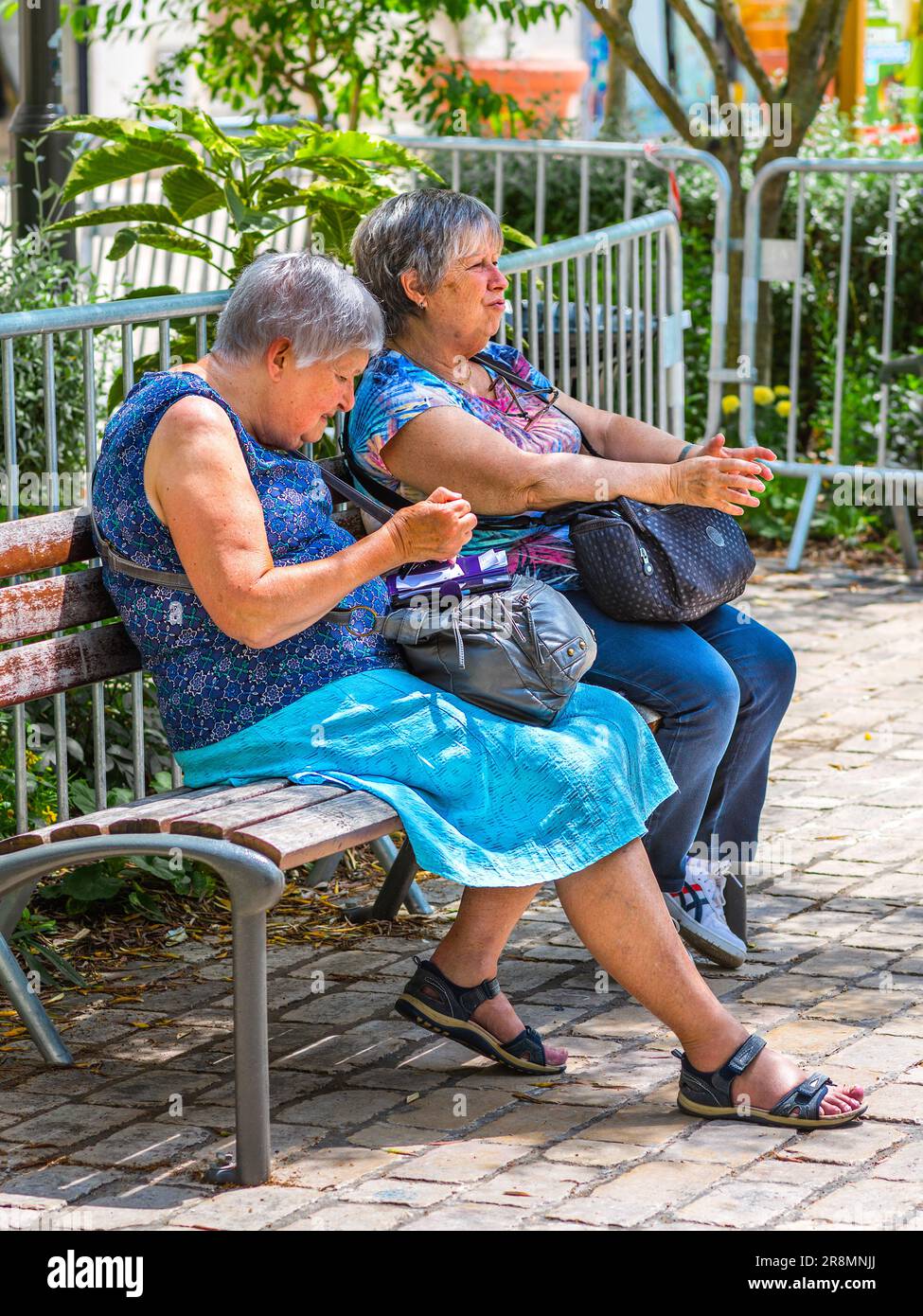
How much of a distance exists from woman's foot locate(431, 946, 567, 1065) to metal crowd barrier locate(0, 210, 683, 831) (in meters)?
0.96

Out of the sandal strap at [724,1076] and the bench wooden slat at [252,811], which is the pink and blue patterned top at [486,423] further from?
the sandal strap at [724,1076]

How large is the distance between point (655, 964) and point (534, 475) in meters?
1.05

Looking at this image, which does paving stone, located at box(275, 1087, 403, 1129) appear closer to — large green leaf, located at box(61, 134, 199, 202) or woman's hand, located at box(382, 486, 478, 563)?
woman's hand, located at box(382, 486, 478, 563)

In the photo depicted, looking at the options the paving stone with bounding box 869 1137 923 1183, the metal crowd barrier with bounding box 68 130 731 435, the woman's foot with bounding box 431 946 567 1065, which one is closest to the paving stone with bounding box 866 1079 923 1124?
the paving stone with bounding box 869 1137 923 1183

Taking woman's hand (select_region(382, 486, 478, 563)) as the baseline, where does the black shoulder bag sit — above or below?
below

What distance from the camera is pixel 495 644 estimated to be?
3.59 meters

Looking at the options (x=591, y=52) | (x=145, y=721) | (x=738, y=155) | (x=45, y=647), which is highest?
(x=591, y=52)

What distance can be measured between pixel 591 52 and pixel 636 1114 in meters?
18.2

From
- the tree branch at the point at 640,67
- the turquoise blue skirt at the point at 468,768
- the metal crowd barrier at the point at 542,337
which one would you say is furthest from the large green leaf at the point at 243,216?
the tree branch at the point at 640,67

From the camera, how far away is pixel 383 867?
474cm

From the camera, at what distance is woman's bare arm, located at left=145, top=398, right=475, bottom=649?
10.9 ft

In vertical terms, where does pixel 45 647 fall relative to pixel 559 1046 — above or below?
above
